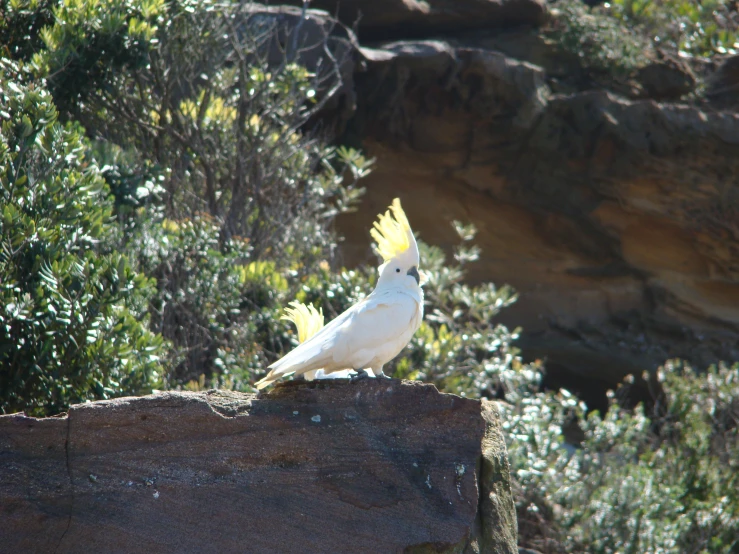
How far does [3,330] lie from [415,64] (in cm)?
688

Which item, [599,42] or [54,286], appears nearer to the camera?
[54,286]

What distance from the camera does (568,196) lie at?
10633 mm

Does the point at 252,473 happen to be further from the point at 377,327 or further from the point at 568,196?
the point at 568,196

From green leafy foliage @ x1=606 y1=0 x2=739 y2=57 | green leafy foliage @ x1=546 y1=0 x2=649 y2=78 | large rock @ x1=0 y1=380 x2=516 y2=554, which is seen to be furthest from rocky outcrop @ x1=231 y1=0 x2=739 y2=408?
large rock @ x1=0 y1=380 x2=516 y2=554

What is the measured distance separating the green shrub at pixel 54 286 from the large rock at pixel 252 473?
960mm

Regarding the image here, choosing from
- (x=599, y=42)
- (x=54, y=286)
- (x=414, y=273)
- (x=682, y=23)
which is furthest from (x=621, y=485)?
(x=682, y=23)

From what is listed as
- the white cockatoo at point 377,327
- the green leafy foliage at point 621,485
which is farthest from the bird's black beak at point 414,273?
the green leafy foliage at point 621,485

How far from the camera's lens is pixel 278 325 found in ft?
21.6

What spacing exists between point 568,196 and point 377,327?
7448 millimetres

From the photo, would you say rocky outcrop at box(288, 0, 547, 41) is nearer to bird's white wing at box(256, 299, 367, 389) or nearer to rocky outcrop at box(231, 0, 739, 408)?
rocky outcrop at box(231, 0, 739, 408)

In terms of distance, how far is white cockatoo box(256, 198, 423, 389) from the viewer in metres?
3.72

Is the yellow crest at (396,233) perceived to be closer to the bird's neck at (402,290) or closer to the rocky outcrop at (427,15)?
the bird's neck at (402,290)

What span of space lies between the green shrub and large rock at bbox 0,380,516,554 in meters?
0.96

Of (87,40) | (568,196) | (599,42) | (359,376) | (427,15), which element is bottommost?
(568,196)
